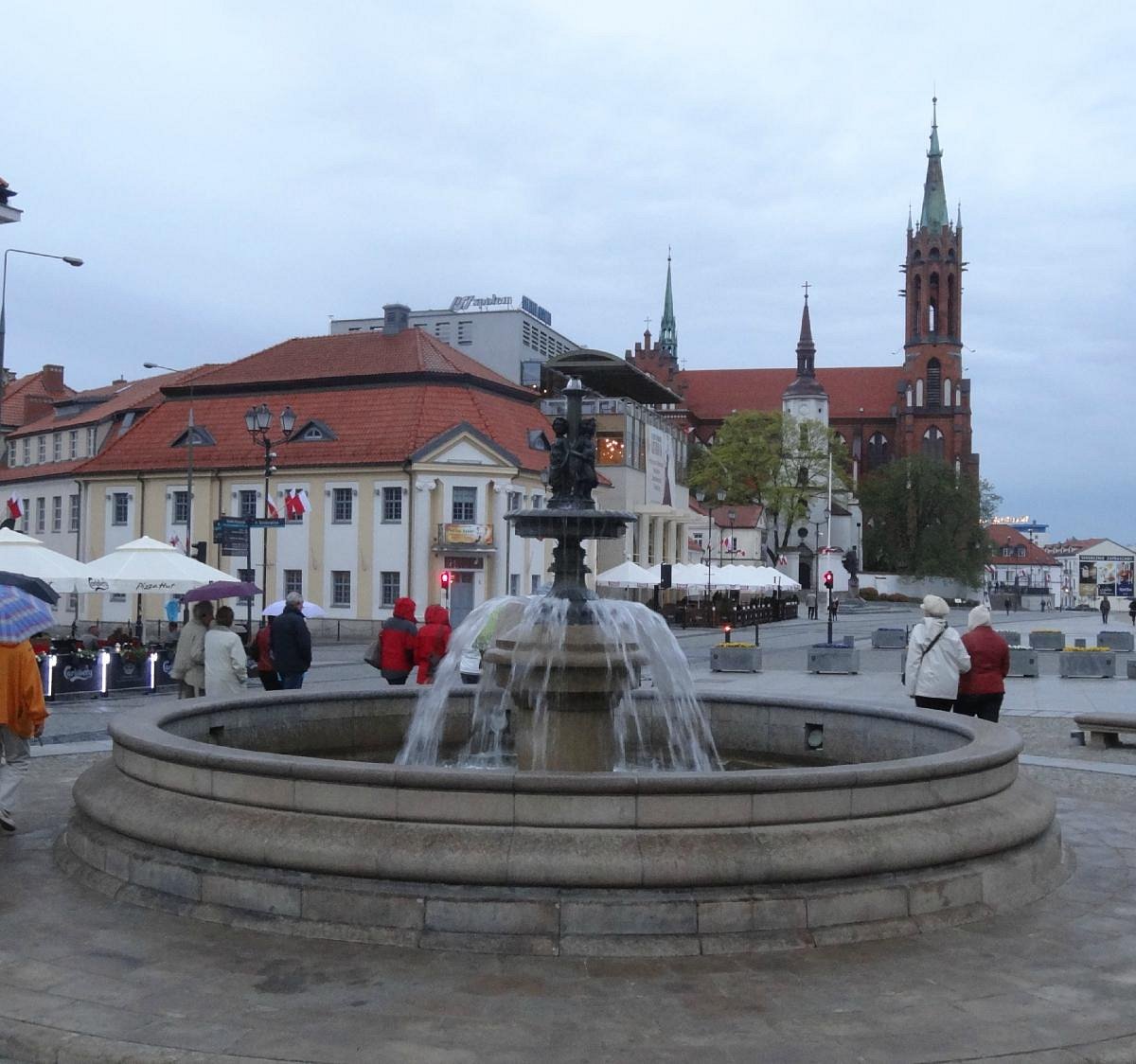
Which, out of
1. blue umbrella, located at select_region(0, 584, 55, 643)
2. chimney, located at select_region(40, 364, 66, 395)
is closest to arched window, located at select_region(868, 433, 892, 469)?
chimney, located at select_region(40, 364, 66, 395)

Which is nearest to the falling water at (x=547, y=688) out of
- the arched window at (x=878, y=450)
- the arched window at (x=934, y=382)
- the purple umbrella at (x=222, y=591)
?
the purple umbrella at (x=222, y=591)

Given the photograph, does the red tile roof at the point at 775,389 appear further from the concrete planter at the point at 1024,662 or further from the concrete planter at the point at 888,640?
the concrete planter at the point at 1024,662

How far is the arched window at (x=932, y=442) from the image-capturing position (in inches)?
4899

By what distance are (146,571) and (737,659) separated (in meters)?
13.8

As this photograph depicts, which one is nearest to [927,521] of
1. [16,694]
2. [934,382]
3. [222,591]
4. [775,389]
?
[934,382]

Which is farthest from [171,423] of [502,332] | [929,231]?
[929,231]

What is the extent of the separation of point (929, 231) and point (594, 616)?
5086 inches

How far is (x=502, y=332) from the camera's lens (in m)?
70.5

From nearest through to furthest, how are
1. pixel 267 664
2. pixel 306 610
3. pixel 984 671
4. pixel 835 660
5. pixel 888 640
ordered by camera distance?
pixel 984 671
pixel 267 664
pixel 306 610
pixel 835 660
pixel 888 640

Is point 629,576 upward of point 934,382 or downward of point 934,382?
downward

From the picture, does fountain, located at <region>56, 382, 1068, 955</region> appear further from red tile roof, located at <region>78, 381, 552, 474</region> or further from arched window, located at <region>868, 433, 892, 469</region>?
arched window, located at <region>868, 433, 892, 469</region>

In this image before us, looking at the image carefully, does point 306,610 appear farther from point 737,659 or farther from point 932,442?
point 932,442

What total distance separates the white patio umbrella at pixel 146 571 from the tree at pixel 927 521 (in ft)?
271

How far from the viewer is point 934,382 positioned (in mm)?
127312
